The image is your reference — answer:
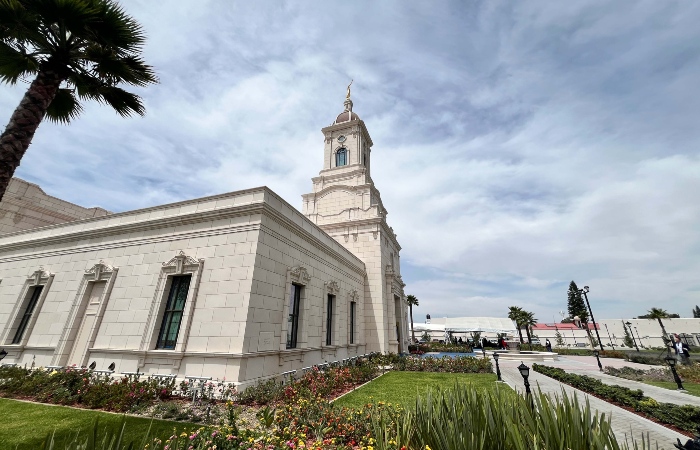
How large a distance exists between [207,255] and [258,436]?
7563 millimetres

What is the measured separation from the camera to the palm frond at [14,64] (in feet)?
25.6

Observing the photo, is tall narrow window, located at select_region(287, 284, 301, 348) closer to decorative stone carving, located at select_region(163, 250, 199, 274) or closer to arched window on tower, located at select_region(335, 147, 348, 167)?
decorative stone carving, located at select_region(163, 250, 199, 274)

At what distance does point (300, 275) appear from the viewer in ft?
43.8

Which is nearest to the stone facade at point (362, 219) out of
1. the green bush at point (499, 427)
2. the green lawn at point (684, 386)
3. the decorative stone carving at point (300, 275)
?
the decorative stone carving at point (300, 275)

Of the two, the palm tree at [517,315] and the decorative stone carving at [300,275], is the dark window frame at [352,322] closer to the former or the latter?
the decorative stone carving at [300,275]

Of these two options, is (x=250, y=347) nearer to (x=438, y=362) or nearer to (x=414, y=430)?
(x=414, y=430)

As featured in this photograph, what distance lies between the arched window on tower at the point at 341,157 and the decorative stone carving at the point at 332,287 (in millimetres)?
13665

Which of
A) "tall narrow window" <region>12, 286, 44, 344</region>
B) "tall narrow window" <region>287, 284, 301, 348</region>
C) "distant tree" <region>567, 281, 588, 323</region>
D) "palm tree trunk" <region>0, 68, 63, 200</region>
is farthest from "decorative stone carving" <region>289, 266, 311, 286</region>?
"distant tree" <region>567, 281, 588, 323</region>

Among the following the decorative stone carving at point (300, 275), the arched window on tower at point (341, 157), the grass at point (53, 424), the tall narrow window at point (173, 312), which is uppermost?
the arched window on tower at point (341, 157)

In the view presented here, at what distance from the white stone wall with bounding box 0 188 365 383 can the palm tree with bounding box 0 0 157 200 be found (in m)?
4.87

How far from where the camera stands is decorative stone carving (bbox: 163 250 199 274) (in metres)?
11.4

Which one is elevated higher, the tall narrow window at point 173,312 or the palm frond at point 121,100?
the palm frond at point 121,100

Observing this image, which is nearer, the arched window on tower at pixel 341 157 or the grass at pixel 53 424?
the grass at pixel 53 424

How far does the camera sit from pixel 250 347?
389 inches
